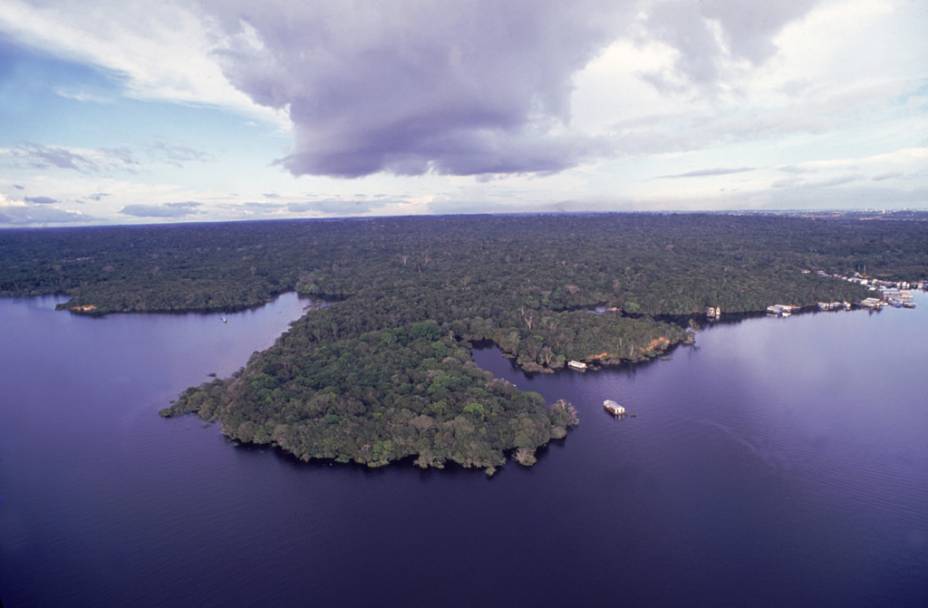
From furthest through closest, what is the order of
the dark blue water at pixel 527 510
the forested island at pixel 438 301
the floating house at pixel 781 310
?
the floating house at pixel 781 310
the forested island at pixel 438 301
the dark blue water at pixel 527 510

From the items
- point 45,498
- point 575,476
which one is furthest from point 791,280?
point 45,498

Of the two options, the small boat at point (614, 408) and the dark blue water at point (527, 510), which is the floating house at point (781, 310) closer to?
the dark blue water at point (527, 510)

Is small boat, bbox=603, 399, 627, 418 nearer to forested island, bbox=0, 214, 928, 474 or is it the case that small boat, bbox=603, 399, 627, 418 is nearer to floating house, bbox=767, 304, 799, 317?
forested island, bbox=0, 214, 928, 474

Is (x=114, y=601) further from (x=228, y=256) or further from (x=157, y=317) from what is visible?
(x=228, y=256)

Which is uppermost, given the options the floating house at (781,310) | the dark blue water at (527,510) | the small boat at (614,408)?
A: the floating house at (781,310)

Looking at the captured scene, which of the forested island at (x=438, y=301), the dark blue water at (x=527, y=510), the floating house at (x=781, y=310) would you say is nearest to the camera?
the dark blue water at (x=527, y=510)

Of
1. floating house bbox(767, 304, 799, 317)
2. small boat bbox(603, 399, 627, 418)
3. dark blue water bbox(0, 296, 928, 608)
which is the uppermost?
floating house bbox(767, 304, 799, 317)

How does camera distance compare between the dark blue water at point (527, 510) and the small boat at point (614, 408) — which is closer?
the dark blue water at point (527, 510)

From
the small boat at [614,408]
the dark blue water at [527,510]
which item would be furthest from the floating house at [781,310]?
the small boat at [614,408]

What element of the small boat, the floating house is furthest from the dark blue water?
the floating house
